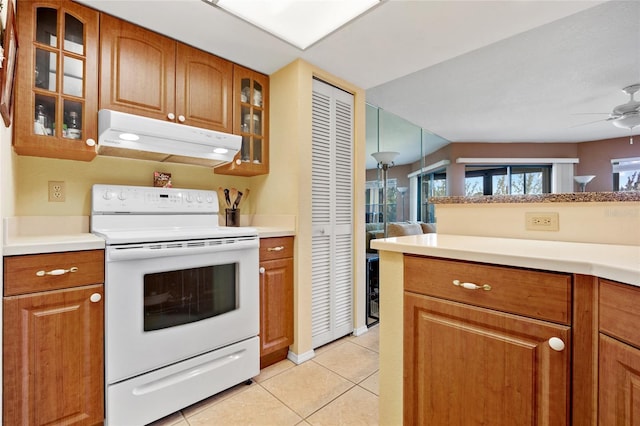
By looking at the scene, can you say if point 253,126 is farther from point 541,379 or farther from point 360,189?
Result: point 541,379

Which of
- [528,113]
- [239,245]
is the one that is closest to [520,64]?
[528,113]

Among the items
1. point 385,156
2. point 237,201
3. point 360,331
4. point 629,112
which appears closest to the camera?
point 237,201

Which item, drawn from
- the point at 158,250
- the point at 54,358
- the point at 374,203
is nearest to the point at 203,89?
the point at 158,250

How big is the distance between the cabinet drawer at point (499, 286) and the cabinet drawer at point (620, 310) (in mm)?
70

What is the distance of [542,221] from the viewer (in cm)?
131

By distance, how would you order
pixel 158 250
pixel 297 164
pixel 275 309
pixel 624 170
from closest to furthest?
1. pixel 158 250
2. pixel 275 309
3. pixel 297 164
4. pixel 624 170

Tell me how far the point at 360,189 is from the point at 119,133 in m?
1.75

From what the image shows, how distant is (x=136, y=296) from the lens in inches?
54.3

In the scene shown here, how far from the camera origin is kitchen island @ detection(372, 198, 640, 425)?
2.56ft

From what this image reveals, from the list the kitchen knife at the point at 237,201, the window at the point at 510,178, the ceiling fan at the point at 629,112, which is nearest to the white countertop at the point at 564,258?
the kitchen knife at the point at 237,201

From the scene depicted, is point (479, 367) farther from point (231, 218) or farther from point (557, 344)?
point (231, 218)

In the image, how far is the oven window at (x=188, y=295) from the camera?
1447 mm

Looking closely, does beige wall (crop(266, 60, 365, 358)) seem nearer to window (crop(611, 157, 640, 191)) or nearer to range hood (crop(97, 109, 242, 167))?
range hood (crop(97, 109, 242, 167))

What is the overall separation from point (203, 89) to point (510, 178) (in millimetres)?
6661
